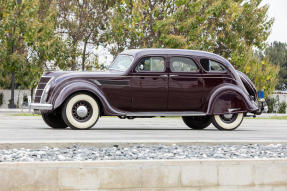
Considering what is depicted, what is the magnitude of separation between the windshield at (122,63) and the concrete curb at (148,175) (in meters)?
6.40

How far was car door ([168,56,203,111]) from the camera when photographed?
12547mm

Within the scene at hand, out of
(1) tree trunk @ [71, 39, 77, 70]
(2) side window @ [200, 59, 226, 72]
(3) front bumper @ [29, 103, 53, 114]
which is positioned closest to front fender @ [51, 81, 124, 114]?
(3) front bumper @ [29, 103, 53, 114]

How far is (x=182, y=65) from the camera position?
12828 mm

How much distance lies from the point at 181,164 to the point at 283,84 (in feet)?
234

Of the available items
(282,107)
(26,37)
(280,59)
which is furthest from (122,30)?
(280,59)

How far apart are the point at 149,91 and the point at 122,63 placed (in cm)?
103

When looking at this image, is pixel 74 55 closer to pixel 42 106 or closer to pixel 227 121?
pixel 227 121

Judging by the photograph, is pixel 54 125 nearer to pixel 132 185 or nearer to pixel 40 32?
pixel 132 185

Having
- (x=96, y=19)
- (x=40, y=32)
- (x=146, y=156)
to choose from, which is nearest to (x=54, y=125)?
(x=146, y=156)

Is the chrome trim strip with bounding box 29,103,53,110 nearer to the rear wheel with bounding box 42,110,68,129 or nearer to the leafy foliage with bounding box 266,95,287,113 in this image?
the rear wheel with bounding box 42,110,68,129

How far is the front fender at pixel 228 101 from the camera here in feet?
41.7

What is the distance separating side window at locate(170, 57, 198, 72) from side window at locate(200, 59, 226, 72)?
274mm

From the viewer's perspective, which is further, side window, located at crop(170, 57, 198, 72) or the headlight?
side window, located at crop(170, 57, 198, 72)

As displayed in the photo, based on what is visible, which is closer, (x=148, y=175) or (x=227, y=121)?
(x=148, y=175)
